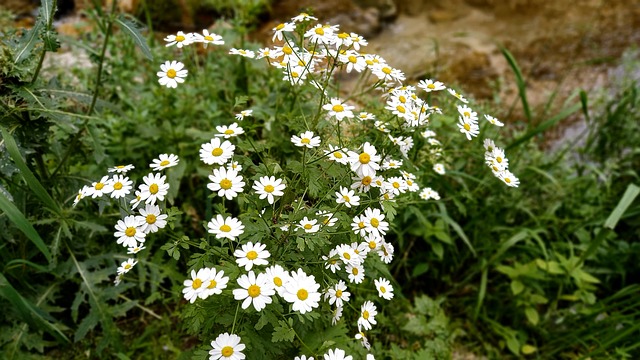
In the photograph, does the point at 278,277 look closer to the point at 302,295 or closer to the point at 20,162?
the point at 302,295

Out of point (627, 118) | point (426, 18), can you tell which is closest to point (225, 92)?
point (627, 118)

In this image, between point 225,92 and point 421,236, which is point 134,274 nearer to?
point 225,92

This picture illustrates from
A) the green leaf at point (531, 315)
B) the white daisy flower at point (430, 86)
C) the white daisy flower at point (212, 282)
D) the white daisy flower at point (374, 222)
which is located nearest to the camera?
the white daisy flower at point (212, 282)

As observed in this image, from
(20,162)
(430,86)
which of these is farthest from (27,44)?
(430,86)

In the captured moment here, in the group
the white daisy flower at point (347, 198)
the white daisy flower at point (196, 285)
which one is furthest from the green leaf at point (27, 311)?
the white daisy flower at point (347, 198)

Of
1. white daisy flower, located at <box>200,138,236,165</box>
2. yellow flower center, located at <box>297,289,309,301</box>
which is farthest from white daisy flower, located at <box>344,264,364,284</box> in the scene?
white daisy flower, located at <box>200,138,236,165</box>

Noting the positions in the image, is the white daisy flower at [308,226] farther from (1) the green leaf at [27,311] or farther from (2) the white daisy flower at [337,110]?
(1) the green leaf at [27,311]
